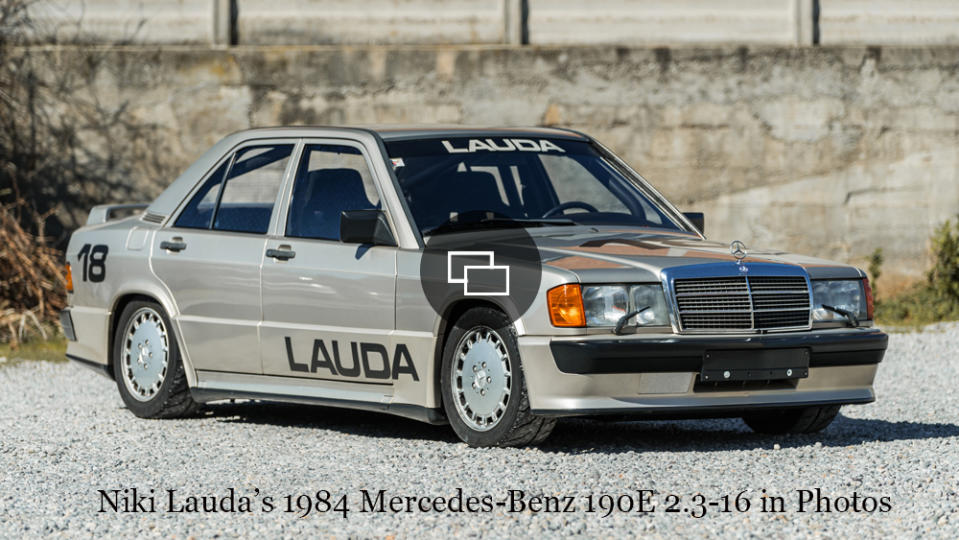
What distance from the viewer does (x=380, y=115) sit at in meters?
14.9

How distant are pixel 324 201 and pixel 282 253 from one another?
1.18ft

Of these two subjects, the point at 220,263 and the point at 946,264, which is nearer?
the point at 220,263

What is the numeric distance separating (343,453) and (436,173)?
1585 millimetres

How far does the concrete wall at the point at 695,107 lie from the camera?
48.8 feet

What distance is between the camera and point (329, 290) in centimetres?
788

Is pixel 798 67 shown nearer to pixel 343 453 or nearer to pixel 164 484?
pixel 343 453

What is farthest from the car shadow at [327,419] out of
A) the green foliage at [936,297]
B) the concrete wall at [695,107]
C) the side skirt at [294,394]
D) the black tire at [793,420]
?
the green foliage at [936,297]

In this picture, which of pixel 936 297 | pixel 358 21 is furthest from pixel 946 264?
pixel 358 21

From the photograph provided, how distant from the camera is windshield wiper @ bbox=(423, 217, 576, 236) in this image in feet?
25.4

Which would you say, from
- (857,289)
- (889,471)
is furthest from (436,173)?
(889,471)

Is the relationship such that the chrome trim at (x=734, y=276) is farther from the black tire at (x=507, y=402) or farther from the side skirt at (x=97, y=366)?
the side skirt at (x=97, y=366)

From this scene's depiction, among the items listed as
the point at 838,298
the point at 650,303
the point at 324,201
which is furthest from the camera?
the point at 324,201

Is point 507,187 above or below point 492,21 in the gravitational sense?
below
